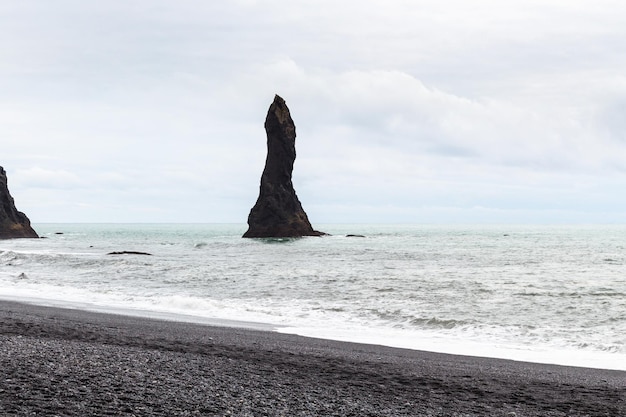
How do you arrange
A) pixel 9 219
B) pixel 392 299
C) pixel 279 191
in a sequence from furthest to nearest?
pixel 9 219 < pixel 279 191 < pixel 392 299

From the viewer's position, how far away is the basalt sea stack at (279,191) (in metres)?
99.6

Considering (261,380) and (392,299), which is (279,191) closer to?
(392,299)

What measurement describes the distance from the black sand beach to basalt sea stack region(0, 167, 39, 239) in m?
111

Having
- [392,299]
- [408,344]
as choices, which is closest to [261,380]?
[408,344]

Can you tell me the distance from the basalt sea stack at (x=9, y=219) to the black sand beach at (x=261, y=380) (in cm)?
11086

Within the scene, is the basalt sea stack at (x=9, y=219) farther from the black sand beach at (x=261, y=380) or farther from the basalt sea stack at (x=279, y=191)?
the black sand beach at (x=261, y=380)

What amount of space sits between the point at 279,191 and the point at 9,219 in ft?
177

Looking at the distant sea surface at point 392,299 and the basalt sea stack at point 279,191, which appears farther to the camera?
the basalt sea stack at point 279,191

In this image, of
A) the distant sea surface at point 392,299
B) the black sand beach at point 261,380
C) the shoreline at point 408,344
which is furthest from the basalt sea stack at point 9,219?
the black sand beach at point 261,380

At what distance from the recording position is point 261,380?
863cm

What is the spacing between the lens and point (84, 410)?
20.7 feet

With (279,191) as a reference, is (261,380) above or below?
below

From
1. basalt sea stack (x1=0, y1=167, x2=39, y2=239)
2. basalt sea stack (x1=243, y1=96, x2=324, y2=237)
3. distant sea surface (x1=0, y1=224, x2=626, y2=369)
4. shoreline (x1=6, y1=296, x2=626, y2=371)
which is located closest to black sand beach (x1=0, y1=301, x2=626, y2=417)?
shoreline (x1=6, y1=296, x2=626, y2=371)

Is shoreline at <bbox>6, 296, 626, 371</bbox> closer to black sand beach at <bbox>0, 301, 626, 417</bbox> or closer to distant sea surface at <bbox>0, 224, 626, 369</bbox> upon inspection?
distant sea surface at <bbox>0, 224, 626, 369</bbox>
